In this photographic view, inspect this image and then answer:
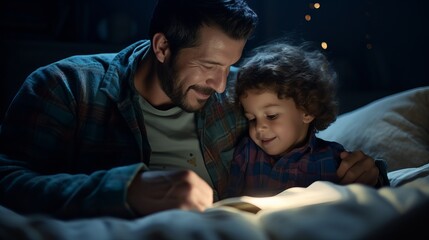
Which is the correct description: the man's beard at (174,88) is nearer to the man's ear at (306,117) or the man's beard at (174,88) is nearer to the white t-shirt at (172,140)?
the white t-shirt at (172,140)

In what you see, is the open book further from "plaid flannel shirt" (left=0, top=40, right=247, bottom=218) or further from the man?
"plaid flannel shirt" (left=0, top=40, right=247, bottom=218)

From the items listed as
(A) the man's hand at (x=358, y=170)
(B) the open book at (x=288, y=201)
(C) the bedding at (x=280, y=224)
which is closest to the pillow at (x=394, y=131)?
(A) the man's hand at (x=358, y=170)

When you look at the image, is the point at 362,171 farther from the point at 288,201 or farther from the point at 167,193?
the point at 167,193

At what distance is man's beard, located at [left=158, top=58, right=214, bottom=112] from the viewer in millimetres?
1303

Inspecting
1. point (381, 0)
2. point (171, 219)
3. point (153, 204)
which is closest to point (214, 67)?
point (153, 204)

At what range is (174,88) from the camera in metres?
1.32

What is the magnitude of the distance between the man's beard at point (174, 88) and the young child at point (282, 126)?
140mm

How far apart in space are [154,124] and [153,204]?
0.57m

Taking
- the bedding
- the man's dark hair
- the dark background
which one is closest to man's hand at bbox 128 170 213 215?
the bedding

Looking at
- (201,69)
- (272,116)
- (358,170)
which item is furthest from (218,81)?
(358,170)

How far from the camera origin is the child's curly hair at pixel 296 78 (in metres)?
1.32

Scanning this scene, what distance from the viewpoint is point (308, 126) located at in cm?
142

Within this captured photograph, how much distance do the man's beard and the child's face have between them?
5.4 inches

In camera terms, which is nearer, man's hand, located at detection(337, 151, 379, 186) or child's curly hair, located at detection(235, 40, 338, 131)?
man's hand, located at detection(337, 151, 379, 186)
